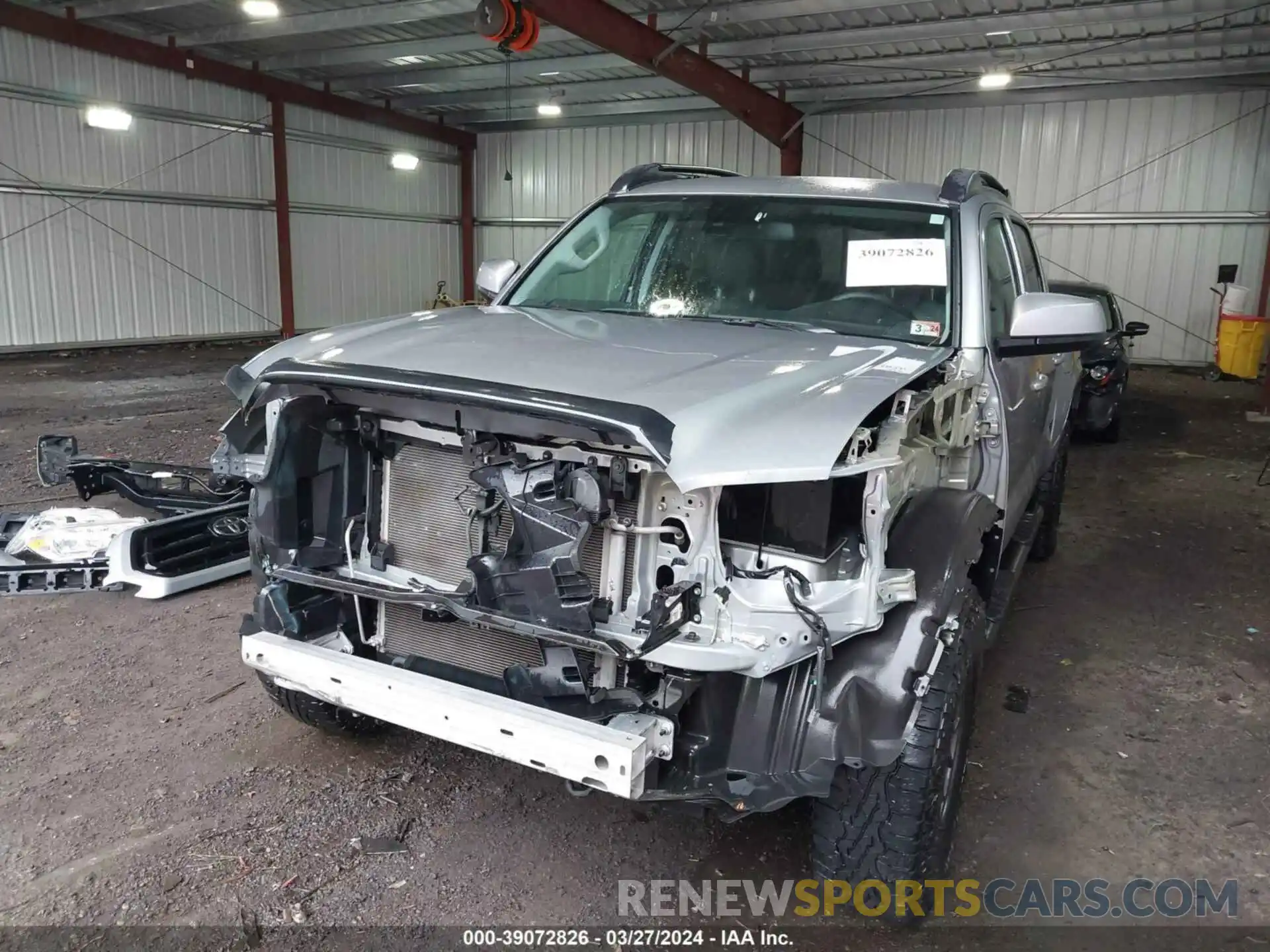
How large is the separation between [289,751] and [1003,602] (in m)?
2.50

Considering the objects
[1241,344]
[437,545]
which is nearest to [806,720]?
[437,545]

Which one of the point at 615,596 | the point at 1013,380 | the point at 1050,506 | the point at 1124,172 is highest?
the point at 1124,172

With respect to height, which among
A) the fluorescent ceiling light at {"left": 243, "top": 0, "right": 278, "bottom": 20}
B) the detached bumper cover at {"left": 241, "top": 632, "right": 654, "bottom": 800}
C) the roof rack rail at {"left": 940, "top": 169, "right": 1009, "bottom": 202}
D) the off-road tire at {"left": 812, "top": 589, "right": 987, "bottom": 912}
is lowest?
the off-road tire at {"left": 812, "top": 589, "right": 987, "bottom": 912}

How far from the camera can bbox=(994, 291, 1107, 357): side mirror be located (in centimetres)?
301

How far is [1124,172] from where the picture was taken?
15055 millimetres

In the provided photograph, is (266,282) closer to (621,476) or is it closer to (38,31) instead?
(38,31)

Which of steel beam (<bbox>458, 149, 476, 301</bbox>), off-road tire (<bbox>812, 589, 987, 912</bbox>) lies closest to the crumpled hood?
off-road tire (<bbox>812, 589, 987, 912</bbox>)

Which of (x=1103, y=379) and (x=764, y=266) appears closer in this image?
(x=764, y=266)

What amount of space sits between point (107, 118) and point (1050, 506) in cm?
1352

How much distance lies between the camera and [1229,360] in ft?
45.4

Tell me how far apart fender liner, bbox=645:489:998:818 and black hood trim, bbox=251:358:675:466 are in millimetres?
607

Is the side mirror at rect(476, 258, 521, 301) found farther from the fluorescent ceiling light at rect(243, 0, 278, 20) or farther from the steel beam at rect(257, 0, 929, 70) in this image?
the fluorescent ceiling light at rect(243, 0, 278, 20)

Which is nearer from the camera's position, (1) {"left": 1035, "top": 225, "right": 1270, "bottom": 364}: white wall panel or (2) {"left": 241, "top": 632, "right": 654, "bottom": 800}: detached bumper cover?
(2) {"left": 241, "top": 632, "right": 654, "bottom": 800}: detached bumper cover

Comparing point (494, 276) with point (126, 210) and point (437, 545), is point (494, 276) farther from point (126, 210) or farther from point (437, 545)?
point (126, 210)
